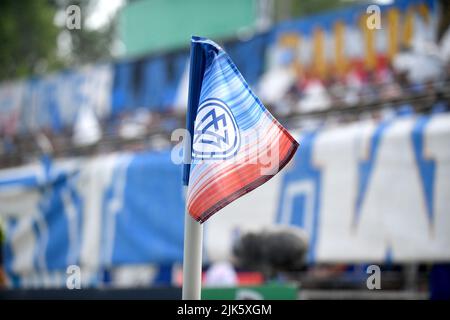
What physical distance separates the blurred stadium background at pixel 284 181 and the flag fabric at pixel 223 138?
143 cm

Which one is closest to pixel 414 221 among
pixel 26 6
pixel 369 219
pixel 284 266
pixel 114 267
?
pixel 369 219

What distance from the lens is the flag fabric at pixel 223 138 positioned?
3396 mm

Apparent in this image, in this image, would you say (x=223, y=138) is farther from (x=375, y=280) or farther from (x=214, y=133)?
(x=375, y=280)

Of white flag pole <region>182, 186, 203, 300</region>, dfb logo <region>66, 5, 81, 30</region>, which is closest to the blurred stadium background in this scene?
dfb logo <region>66, 5, 81, 30</region>

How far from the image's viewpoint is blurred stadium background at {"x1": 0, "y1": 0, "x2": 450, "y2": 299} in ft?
26.0

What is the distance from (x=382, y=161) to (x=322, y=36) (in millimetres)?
3589

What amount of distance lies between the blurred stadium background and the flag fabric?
1432 mm

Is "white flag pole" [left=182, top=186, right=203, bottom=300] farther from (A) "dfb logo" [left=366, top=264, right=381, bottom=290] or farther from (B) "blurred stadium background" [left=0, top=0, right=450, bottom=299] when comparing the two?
(A) "dfb logo" [left=366, top=264, right=381, bottom=290]

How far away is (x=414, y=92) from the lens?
29.6ft

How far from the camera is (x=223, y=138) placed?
11.3 ft

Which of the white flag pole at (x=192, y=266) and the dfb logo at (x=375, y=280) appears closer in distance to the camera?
the white flag pole at (x=192, y=266)

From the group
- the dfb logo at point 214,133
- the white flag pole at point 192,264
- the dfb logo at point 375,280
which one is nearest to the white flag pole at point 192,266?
the white flag pole at point 192,264

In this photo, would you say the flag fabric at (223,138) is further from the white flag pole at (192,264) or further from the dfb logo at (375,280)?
the dfb logo at (375,280)
